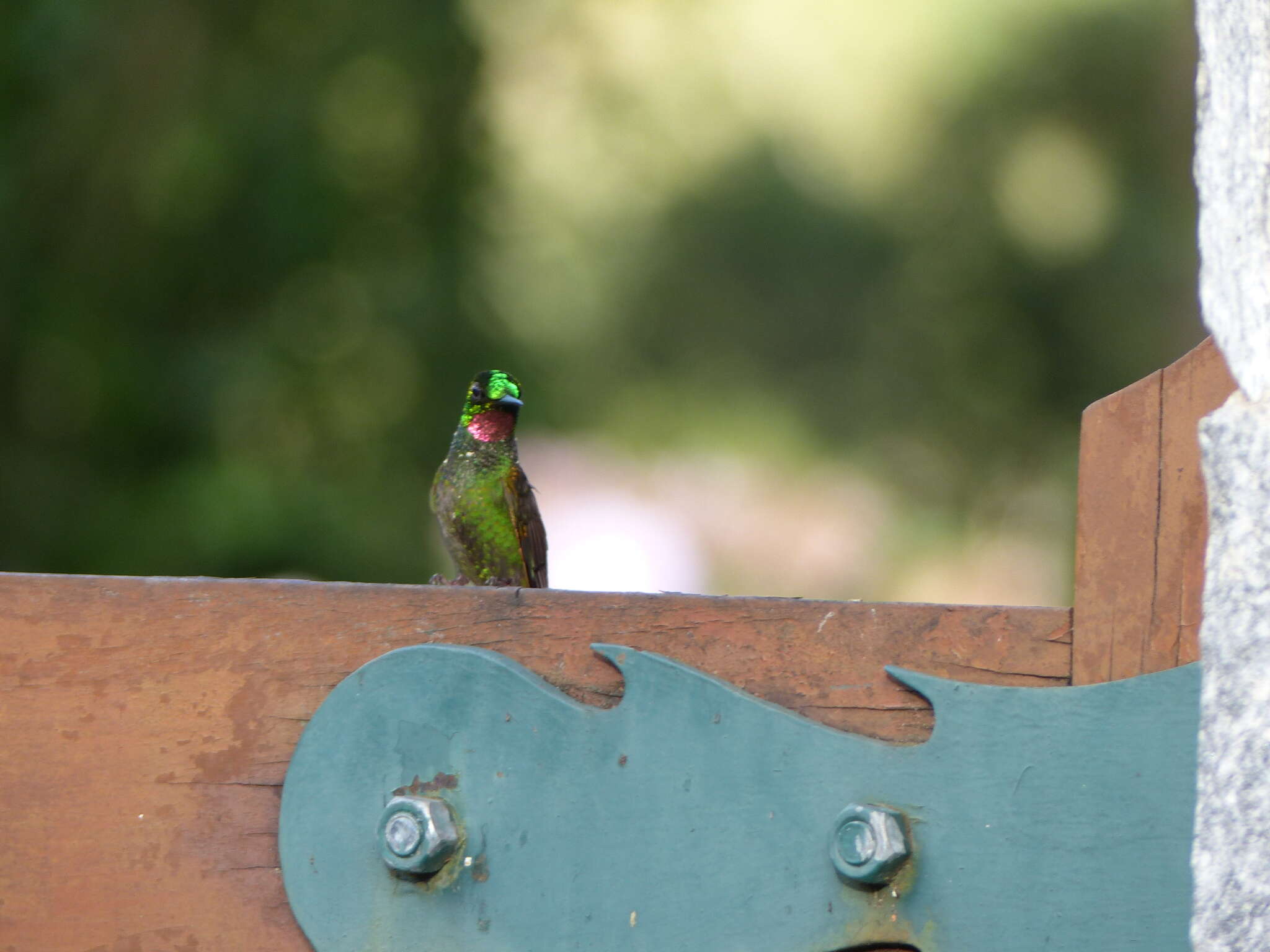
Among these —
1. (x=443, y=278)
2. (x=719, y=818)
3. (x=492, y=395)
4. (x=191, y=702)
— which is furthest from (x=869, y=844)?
(x=443, y=278)

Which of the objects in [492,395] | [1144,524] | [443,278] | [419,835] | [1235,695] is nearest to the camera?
[1235,695]

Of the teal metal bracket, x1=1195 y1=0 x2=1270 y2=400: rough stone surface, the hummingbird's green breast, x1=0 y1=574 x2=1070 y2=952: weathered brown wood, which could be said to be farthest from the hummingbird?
x1=1195 y1=0 x2=1270 y2=400: rough stone surface

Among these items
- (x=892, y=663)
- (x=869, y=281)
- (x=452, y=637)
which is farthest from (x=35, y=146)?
(x=892, y=663)

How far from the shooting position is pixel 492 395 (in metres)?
2.78

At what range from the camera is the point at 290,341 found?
16.1 ft

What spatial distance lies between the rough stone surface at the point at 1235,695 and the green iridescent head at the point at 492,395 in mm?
1944

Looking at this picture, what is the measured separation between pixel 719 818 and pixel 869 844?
0.46ft

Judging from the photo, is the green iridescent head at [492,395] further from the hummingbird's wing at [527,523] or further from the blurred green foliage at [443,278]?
the blurred green foliage at [443,278]

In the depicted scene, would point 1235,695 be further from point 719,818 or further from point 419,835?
point 419,835

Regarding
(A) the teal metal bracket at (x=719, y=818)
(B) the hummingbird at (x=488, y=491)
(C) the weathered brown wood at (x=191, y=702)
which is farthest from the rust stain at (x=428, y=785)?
(B) the hummingbird at (x=488, y=491)

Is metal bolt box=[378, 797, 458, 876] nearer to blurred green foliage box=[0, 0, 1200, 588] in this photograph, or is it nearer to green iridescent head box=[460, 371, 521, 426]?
green iridescent head box=[460, 371, 521, 426]

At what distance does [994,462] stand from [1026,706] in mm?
5276

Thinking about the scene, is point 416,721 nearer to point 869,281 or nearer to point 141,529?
point 141,529

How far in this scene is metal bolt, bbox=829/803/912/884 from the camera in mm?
1034
